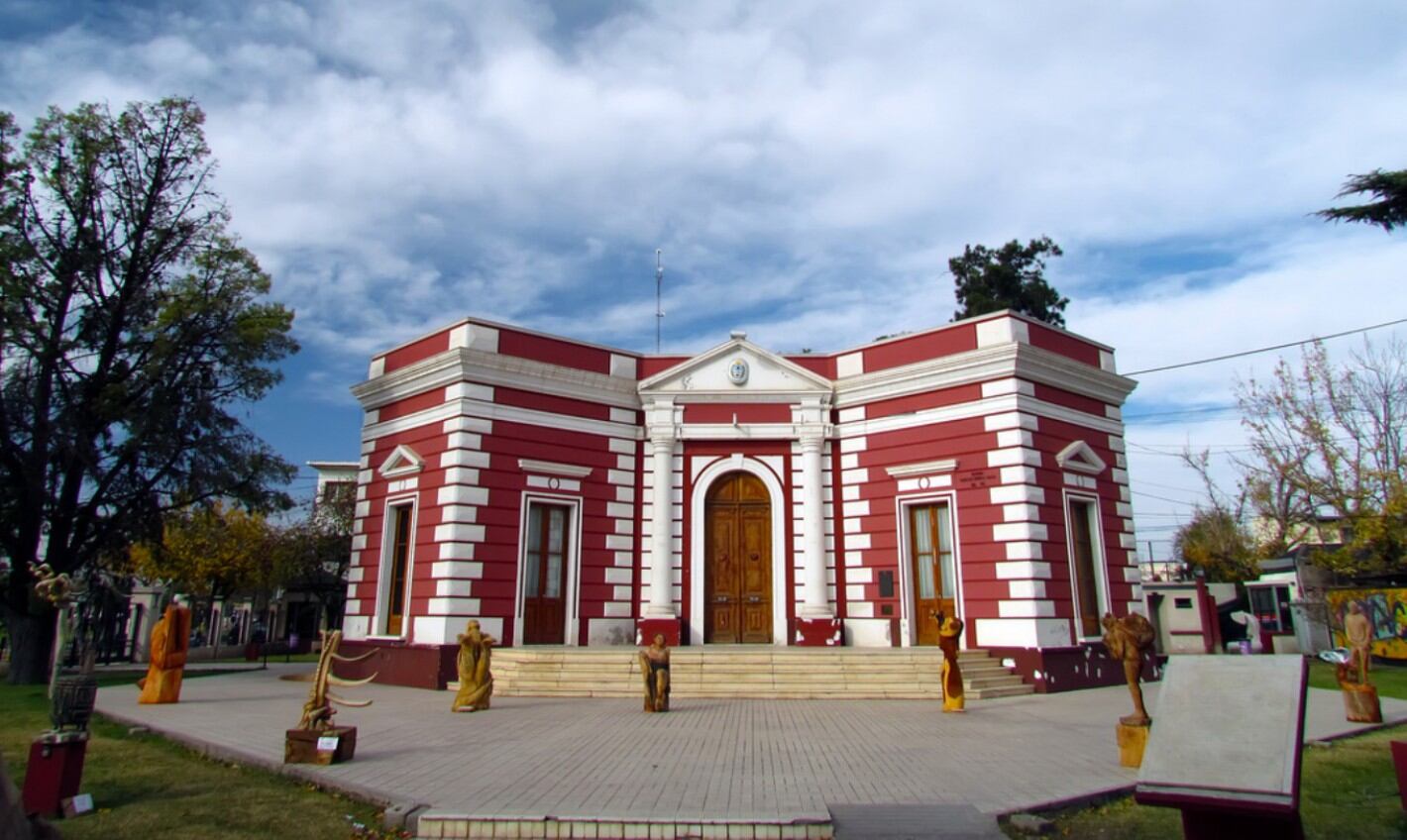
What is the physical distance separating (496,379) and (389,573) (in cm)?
436

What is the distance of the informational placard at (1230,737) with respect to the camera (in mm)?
4090

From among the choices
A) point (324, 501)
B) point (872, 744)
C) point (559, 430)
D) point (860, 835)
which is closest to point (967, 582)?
point (872, 744)

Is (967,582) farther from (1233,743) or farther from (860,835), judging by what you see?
(1233,743)

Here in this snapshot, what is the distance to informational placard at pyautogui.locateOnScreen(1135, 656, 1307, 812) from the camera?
13.4 ft

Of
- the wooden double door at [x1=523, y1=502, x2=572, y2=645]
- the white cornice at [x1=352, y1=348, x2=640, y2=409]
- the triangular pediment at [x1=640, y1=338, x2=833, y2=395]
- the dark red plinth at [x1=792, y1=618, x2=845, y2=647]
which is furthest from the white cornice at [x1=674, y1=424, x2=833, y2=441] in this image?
the dark red plinth at [x1=792, y1=618, x2=845, y2=647]

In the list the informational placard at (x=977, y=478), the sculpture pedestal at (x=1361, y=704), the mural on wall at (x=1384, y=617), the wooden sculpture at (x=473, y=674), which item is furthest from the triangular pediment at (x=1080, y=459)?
the mural on wall at (x=1384, y=617)

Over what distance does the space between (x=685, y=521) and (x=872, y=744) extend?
8.56 metres

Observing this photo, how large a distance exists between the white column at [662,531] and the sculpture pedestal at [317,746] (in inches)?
343

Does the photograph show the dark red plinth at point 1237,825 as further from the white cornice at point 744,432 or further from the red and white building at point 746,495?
the white cornice at point 744,432

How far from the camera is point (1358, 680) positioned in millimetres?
11414

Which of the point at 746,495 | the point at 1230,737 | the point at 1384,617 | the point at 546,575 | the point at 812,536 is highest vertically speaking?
the point at 746,495

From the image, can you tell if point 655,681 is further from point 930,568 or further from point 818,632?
point 930,568

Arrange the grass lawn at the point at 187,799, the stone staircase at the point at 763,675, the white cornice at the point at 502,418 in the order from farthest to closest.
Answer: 1. the white cornice at the point at 502,418
2. the stone staircase at the point at 763,675
3. the grass lawn at the point at 187,799

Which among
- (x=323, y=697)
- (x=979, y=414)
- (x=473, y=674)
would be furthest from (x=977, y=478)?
(x=323, y=697)
